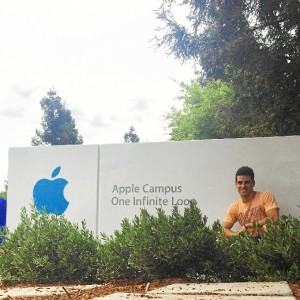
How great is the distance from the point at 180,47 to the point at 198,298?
13153 millimetres

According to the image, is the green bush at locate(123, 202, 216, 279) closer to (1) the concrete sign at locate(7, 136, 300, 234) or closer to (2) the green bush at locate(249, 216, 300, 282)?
(2) the green bush at locate(249, 216, 300, 282)

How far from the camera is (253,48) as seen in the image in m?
14.5

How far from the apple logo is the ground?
16.8 feet

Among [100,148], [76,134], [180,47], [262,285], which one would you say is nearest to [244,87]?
[180,47]

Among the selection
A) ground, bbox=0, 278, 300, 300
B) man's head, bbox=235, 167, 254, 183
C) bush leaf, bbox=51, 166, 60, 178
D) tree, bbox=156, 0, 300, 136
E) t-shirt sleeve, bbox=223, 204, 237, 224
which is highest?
tree, bbox=156, 0, 300, 136

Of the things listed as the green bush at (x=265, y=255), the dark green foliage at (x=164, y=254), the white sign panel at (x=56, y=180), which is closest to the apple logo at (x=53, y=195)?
the white sign panel at (x=56, y=180)

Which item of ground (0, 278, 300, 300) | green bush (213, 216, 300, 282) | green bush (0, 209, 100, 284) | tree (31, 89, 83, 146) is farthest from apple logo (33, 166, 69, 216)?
tree (31, 89, 83, 146)

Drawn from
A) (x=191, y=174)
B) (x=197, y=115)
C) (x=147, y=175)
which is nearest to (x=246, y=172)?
(x=191, y=174)

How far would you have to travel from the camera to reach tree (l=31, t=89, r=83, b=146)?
46.7 m

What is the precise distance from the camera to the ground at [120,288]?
449cm

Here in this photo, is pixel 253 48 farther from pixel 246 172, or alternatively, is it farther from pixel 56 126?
pixel 56 126

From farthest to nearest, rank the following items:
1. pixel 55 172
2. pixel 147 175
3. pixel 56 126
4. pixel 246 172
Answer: pixel 56 126 < pixel 55 172 < pixel 147 175 < pixel 246 172

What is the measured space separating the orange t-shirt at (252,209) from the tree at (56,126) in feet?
126

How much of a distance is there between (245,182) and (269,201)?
0.60 meters
